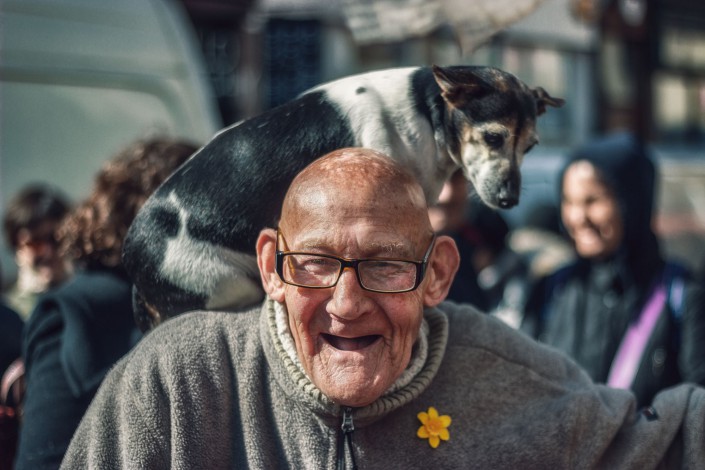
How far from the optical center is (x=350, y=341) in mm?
1752

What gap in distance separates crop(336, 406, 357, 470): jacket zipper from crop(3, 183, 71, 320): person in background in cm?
253

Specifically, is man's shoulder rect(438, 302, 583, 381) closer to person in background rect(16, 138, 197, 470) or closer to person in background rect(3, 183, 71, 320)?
person in background rect(16, 138, 197, 470)

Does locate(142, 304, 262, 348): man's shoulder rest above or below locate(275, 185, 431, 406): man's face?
A: below

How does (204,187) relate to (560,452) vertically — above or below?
above

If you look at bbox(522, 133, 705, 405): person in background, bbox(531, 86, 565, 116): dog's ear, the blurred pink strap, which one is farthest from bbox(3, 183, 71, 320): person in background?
bbox(531, 86, 565, 116): dog's ear

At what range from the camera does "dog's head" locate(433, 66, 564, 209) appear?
2000mm

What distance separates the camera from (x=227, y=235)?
2041 mm

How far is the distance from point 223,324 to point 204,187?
0.34 meters

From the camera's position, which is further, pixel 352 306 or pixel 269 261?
pixel 269 261

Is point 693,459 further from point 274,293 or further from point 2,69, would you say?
point 2,69

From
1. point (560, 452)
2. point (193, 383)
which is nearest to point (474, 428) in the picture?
point (560, 452)

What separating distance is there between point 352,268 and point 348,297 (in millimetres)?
59

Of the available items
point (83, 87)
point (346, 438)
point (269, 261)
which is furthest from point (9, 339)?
point (83, 87)

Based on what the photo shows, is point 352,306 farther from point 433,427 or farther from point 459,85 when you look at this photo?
point 459,85
